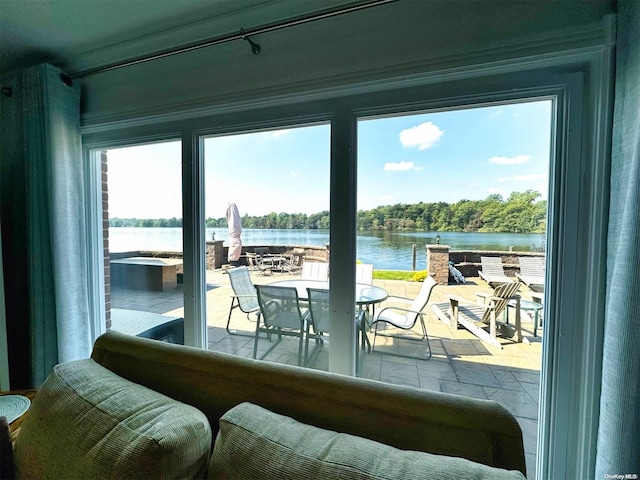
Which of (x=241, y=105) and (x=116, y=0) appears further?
(x=241, y=105)

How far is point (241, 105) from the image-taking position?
1362mm

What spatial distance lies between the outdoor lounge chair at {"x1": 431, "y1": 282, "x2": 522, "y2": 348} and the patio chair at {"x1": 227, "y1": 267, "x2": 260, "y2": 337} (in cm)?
103

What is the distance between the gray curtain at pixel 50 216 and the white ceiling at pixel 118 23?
15cm

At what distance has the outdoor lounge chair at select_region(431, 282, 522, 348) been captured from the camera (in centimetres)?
124

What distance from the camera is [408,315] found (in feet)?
4.52

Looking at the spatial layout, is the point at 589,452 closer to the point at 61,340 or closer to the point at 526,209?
the point at 526,209

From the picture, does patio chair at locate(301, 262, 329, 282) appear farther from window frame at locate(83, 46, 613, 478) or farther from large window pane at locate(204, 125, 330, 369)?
window frame at locate(83, 46, 613, 478)

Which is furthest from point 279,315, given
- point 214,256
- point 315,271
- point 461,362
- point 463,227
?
point 463,227

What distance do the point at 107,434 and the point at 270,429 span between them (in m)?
0.44

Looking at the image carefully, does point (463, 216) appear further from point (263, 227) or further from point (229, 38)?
point (229, 38)

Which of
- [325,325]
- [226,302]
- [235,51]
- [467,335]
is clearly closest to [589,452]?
[467,335]

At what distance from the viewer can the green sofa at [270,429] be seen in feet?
2.02

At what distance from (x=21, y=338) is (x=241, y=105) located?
2166 mm

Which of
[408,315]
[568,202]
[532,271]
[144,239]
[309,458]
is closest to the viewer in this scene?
[309,458]
